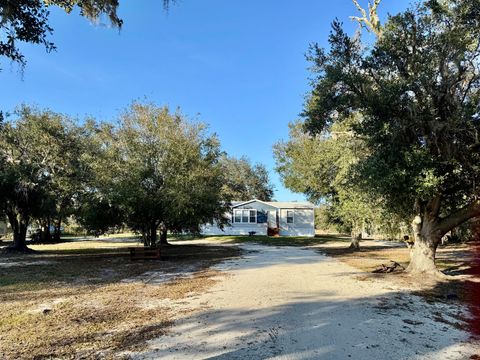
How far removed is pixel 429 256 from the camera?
11.5 m

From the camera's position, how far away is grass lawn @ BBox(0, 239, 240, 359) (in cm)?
510

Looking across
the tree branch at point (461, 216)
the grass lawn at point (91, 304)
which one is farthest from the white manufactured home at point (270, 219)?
the tree branch at point (461, 216)

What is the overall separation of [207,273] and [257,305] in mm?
5187

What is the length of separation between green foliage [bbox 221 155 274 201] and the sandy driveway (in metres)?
51.8

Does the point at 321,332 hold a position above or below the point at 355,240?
below

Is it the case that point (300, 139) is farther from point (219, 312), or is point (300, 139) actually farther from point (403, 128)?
point (219, 312)

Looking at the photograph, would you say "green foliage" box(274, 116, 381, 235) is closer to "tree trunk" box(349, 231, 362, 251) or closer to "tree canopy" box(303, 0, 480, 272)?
"tree trunk" box(349, 231, 362, 251)

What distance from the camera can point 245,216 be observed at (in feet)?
134

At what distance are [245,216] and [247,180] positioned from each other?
73.9ft

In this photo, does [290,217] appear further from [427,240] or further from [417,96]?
[417,96]

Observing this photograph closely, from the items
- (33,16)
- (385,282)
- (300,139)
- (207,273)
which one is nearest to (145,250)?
(207,273)

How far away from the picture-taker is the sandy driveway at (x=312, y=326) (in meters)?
4.74

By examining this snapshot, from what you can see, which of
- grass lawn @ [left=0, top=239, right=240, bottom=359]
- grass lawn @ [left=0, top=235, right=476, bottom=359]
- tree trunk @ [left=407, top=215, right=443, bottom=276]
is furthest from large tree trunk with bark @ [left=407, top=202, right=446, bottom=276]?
grass lawn @ [left=0, top=239, right=240, bottom=359]

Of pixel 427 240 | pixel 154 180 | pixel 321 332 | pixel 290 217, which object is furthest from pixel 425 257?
pixel 290 217
